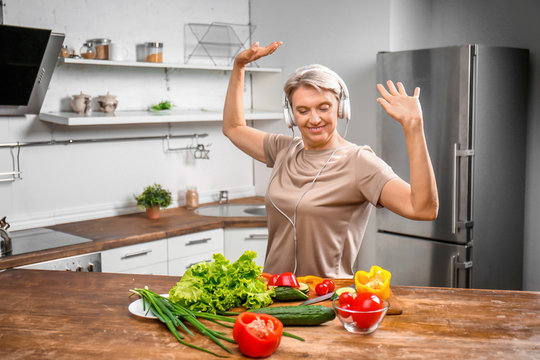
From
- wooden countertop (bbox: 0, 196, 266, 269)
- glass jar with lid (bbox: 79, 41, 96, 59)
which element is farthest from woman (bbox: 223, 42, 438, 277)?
glass jar with lid (bbox: 79, 41, 96, 59)

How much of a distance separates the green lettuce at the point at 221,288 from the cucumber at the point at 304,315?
4.2 inches

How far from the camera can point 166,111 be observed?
402 cm

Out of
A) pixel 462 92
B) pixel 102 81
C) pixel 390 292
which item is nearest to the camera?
pixel 390 292

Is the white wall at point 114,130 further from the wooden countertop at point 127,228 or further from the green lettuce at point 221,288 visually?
the green lettuce at point 221,288

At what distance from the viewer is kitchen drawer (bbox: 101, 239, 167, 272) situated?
3.26 m

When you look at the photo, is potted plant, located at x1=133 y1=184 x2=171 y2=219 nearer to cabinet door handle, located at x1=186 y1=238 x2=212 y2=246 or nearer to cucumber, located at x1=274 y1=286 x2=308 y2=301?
cabinet door handle, located at x1=186 y1=238 x2=212 y2=246

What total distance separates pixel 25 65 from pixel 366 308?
2493mm

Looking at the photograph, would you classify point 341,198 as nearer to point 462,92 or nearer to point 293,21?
point 462,92

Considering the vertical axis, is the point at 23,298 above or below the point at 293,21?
below

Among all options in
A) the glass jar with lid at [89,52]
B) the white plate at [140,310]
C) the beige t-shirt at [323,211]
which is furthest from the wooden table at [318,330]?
the glass jar with lid at [89,52]

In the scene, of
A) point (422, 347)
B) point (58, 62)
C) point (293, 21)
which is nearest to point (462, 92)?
point (293, 21)

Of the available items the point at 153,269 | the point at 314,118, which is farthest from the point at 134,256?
the point at 314,118

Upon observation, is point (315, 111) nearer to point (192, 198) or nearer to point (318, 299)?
point (318, 299)

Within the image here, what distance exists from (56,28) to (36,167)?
34.7 inches
